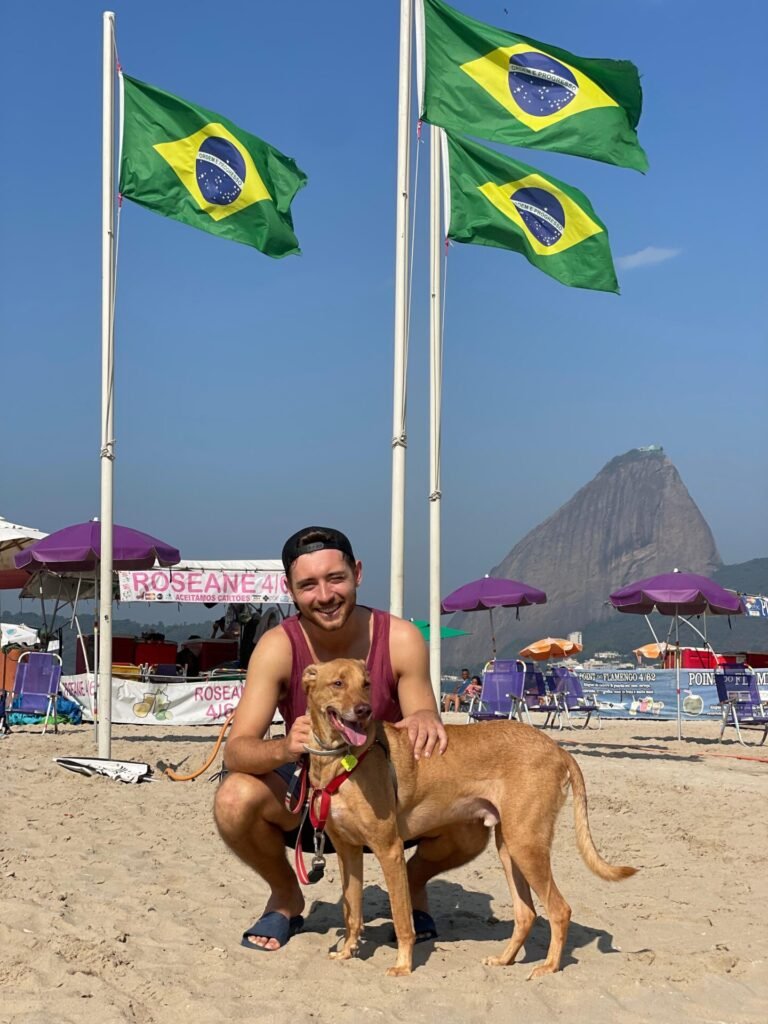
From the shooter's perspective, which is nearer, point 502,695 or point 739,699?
point 502,695

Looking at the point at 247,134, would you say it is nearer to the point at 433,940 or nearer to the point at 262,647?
the point at 262,647


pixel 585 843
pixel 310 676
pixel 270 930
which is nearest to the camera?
pixel 310 676

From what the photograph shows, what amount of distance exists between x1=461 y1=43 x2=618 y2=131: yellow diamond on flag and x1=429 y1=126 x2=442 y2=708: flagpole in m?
1.23

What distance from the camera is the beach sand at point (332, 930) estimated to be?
11.7 ft

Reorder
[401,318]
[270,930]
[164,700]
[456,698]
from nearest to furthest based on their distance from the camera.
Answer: [270,930] → [401,318] → [164,700] → [456,698]

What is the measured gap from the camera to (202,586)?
1916cm

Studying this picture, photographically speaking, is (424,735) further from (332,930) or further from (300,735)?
(332,930)

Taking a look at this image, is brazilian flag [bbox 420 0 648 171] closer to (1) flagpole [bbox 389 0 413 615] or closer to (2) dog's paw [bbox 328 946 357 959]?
(1) flagpole [bbox 389 0 413 615]

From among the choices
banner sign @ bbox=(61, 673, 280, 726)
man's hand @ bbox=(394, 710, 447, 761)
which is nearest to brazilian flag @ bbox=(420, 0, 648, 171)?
man's hand @ bbox=(394, 710, 447, 761)

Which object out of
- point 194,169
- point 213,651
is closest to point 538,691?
point 213,651

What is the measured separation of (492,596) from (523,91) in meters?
12.9

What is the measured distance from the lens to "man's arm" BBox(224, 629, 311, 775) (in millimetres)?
4152

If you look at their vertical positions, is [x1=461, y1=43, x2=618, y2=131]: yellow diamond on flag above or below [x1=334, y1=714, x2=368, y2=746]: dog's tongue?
above

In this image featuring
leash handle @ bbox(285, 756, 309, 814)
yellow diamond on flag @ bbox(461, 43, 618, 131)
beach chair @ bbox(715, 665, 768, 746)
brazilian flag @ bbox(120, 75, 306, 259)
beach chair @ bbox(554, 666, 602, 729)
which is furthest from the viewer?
beach chair @ bbox(554, 666, 602, 729)
